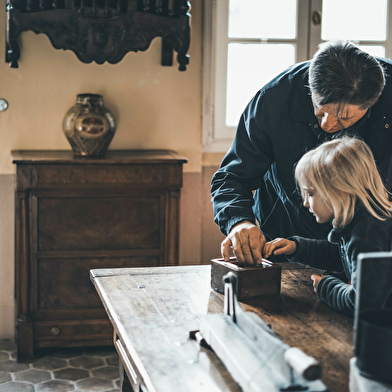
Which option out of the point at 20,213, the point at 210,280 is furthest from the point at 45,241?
the point at 210,280

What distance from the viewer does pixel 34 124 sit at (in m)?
3.61

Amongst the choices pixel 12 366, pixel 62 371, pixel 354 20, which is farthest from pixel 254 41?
pixel 12 366

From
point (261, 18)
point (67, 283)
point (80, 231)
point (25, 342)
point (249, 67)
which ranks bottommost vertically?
point (25, 342)

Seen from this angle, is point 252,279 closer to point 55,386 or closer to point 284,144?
point 284,144

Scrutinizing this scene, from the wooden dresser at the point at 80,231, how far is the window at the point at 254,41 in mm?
670

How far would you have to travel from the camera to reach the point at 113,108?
12.1 ft

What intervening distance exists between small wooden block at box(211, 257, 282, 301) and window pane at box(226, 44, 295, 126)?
7.79 ft

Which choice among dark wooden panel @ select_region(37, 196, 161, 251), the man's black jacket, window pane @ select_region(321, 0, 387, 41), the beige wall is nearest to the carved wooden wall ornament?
the beige wall

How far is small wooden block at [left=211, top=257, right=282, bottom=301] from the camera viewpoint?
1616 millimetres

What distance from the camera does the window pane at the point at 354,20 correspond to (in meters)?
3.92

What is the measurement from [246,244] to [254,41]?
2501 mm

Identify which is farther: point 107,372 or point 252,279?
point 107,372

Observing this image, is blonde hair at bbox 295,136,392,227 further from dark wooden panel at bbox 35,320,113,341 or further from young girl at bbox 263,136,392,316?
dark wooden panel at bbox 35,320,113,341

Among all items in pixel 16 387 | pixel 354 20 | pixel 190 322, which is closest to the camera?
pixel 190 322
